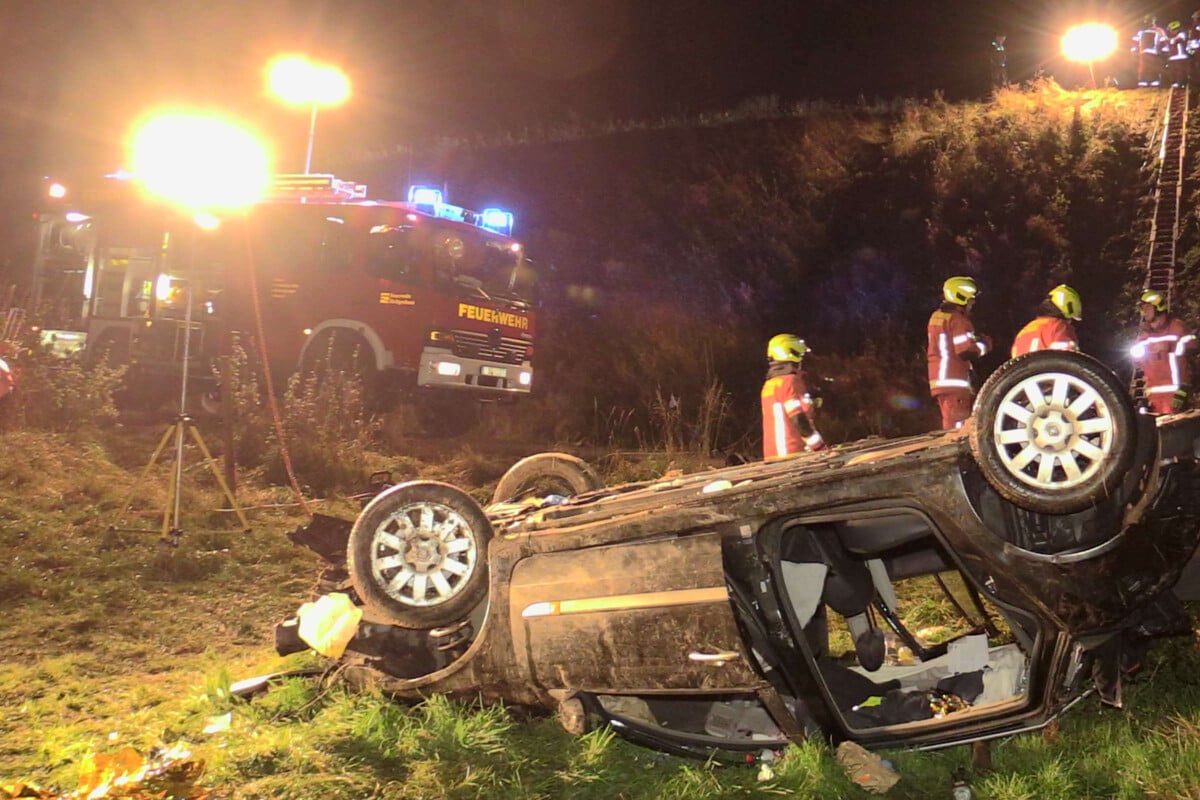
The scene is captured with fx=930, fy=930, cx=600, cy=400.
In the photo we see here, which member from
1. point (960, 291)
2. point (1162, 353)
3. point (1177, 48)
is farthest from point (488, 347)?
point (1177, 48)

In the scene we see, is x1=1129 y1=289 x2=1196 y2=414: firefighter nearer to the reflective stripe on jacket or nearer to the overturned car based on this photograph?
the reflective stripe on jacket

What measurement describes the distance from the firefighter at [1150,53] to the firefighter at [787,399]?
17386 mm

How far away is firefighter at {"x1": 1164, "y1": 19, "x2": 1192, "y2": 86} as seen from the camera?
737 inches

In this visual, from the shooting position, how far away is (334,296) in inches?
436

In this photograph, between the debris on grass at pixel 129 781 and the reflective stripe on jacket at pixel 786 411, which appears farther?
the reflective stripe on jacket at pixel 786 411

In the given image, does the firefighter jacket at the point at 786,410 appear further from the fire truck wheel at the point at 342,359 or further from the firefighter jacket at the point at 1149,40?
the firefighter jacket at the point at 1149,40

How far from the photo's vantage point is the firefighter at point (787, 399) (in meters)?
6.25

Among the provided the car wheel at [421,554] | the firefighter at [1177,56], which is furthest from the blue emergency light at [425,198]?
the firefighter at [1177,56]

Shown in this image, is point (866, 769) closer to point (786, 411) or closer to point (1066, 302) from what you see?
point (786, 411)

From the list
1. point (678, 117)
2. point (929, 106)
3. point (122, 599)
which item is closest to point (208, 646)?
point (122, 599)

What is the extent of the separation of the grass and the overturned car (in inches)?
5.9

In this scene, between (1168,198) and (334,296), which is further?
(1168,198)

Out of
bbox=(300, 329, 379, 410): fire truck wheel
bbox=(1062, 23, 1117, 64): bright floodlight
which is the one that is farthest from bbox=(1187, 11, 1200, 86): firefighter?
bbox=(300, 329, 379, 410): fire truck wheel

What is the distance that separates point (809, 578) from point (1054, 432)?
1.10 m
